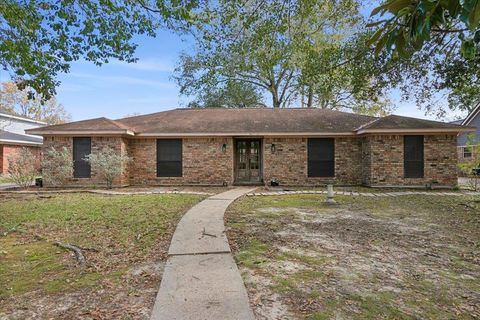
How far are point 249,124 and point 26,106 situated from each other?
121ft

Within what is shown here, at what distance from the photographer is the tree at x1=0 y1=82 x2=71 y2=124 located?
120ft

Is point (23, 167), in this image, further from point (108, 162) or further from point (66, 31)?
point (66, 31)

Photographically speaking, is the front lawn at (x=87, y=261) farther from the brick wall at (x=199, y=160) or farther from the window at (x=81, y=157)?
the brick wall at (x=199, y=160)

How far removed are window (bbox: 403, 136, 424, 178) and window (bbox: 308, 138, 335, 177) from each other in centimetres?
308

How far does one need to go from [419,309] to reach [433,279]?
911mm

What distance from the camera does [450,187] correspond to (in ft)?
41.4

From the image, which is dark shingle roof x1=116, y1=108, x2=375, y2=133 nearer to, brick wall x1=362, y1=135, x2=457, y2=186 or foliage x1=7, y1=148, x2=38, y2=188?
brick wall x1=362, y1=135, x2=457, y2=186

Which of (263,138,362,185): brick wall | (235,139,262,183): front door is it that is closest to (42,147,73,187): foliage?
(235,139,262,183): front door

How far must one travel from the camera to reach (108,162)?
39.6 ft

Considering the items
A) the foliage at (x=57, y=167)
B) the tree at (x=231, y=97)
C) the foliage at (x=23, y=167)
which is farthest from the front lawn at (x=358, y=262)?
the tree at (x=231, y=97)

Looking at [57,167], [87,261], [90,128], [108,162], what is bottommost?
[87,261]

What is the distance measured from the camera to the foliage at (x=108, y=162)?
39.5ft

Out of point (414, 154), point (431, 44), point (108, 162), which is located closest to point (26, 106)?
point (108, 162)

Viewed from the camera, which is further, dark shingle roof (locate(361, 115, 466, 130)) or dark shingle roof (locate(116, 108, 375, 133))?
dark shingle roof (locate(116, 108, 375, 133))
